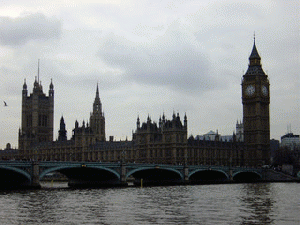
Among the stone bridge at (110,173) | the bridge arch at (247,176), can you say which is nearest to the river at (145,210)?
the stone bridge at (110,173)

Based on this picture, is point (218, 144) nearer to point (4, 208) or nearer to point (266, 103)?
point (266, 103)

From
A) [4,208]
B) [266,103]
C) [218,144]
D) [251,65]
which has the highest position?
[251,65]

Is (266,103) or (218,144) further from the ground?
(266,103)

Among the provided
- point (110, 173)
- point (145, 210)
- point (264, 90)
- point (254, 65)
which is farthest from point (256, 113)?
point (145, 210)

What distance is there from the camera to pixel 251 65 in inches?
Result: 6836

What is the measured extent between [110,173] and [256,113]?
277 feet

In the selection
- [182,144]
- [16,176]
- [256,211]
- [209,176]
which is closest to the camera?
[256,211]

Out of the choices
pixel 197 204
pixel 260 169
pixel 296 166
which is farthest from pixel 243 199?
pixel 296 166

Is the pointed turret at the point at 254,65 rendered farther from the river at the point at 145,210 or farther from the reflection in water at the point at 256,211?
the reflection in water at the point at 256,211

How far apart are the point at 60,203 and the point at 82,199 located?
5358 millimetres

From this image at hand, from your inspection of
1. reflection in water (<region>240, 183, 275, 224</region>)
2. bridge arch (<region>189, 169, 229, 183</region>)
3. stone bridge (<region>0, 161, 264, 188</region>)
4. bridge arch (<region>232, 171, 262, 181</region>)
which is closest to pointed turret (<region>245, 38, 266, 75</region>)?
bridge arch (<region>232, 171, 262, 181</region>)

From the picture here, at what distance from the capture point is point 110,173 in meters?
93.5

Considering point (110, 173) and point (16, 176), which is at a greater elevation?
point (110, 173)

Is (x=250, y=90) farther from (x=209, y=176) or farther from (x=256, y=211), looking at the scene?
(x=256, y=211)
